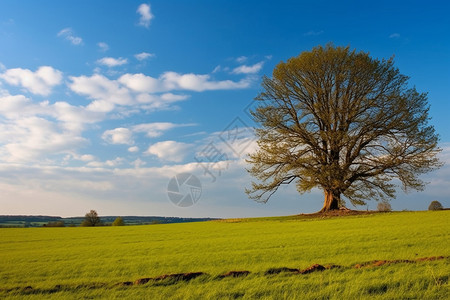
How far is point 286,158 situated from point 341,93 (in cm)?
873

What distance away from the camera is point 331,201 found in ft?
110

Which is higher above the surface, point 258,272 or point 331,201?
point 331,201

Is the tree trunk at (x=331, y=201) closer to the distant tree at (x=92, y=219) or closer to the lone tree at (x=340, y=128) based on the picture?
the lone tree at (x=340, y=128)

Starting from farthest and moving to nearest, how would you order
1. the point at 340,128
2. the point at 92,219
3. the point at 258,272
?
the point at 92,219 < the point at 340,128 < the point at 258,272

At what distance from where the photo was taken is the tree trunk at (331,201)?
108 feet

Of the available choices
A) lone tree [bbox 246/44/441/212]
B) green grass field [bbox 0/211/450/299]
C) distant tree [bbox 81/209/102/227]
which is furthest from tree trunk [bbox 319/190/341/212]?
distant tree [bbox 81/209/102/227]

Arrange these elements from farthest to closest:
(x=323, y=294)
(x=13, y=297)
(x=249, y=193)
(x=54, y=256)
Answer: (x=249, y=193) < (x=54, y=256) < (x=13, y=297) < (x=323, y=294)

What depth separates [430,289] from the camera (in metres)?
6.71

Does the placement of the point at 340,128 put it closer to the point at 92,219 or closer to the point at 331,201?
the point at 331,201

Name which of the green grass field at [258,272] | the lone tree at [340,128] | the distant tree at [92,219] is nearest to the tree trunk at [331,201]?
the lone tree at [340,128]

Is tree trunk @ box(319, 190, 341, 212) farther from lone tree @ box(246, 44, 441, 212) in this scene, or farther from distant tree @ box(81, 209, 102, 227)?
distant tree @ box(81, 209, 102, 227)

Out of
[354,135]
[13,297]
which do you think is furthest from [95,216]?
[13,297]

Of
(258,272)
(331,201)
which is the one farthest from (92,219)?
(258,272)

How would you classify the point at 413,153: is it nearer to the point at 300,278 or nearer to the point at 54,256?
the point at 300,278
